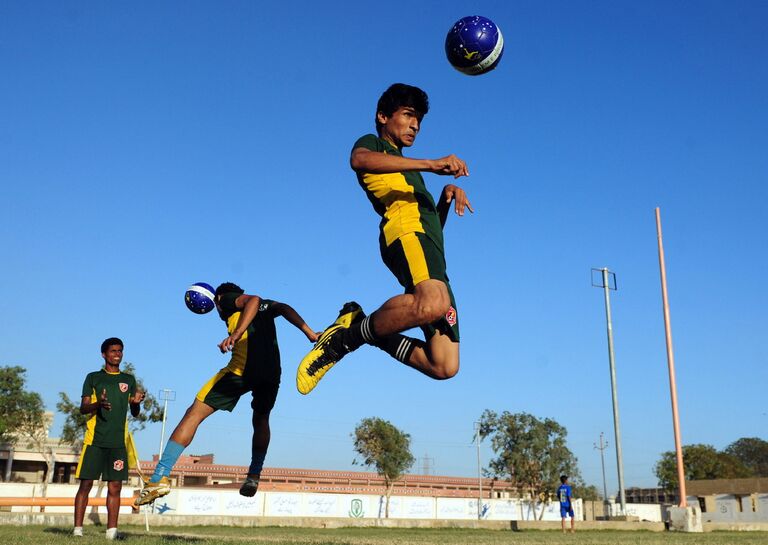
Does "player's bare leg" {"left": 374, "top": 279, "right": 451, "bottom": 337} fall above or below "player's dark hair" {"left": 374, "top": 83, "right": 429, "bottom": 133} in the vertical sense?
below

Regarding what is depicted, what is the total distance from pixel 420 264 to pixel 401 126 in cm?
135

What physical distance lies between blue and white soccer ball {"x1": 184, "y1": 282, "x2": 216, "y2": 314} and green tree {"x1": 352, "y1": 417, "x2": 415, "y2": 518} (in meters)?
56.2

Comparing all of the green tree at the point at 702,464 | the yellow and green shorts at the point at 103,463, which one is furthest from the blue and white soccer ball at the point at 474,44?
the green tree at the point at 702,464

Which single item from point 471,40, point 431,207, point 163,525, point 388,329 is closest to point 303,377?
point 388,329

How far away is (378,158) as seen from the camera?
520cm

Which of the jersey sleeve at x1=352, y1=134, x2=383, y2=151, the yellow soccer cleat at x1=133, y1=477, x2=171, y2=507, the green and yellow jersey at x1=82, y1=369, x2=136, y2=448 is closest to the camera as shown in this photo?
the jersey sleeve at x1=352, y1=134, x2=383, y2=151

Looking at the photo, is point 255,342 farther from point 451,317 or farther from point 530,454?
point 530,454

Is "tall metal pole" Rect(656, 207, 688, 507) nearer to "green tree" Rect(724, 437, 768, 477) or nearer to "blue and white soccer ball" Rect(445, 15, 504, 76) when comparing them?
"blue and white soccer ball" Rect(445, 15, 504, 76)

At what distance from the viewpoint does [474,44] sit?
5773 millimetres

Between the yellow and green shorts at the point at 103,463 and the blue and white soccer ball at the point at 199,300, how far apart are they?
2321 mm

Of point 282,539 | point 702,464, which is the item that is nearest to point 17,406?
point 282,539

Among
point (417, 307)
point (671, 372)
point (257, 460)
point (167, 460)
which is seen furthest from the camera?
point (671, 372)

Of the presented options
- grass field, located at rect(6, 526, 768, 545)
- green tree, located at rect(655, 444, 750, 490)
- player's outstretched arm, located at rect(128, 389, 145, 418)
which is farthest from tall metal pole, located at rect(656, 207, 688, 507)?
green tree, located at rect(655, 444, 750, 490)

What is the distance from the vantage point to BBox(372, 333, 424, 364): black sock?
18.0 ft
